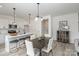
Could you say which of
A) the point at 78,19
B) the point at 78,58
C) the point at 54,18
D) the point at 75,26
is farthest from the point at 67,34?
the point at 78,58

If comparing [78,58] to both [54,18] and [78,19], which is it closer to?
[78,19]

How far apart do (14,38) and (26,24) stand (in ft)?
9.61

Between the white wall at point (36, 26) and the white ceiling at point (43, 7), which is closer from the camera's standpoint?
the white ceiling at point (43, 7)

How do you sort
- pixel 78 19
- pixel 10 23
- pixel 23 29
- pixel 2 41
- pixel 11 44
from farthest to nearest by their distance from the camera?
pixel 23 29 → pixel 10 23 → pixel 2 41 → pixel 78 19 → pixel 11 44

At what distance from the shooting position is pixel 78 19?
189 inches

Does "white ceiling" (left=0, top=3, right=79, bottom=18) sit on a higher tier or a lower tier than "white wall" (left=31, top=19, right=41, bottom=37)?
higher

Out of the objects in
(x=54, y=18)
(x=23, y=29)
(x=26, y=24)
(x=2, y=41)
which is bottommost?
(x=2, y=41)

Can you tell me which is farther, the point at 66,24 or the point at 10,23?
the point at 10,23

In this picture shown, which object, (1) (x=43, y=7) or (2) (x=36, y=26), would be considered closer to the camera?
(1) (x=43, y=7)

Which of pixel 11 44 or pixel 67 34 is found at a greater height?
pixel 67 34

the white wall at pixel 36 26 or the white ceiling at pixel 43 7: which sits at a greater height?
the white ceiling at pixel 43 7

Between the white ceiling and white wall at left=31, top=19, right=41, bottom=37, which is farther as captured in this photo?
white wall at left=31, top=19, right=41, bottom=37

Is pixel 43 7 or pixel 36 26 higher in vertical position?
pixel 43 7

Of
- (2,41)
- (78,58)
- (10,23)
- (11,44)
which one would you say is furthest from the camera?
(10,23)
